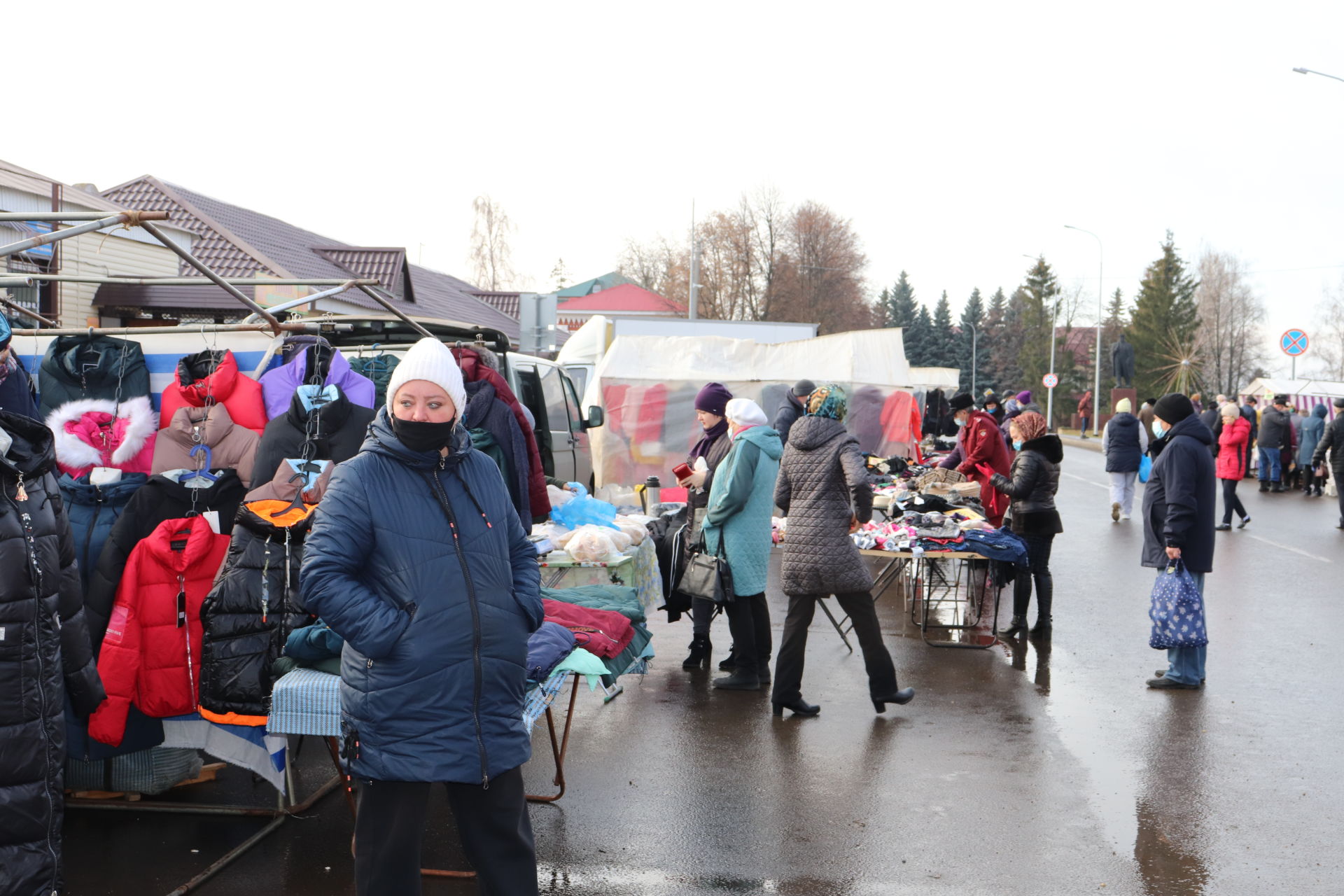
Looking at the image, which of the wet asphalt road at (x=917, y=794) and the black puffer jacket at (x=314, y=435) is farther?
the black puffer jacket at (x=314, y=435)

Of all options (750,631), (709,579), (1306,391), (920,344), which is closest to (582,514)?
(709,579)

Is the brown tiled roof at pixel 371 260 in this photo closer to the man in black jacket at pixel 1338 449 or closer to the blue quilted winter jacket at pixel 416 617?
the man in black jacket at pixel 1338 449

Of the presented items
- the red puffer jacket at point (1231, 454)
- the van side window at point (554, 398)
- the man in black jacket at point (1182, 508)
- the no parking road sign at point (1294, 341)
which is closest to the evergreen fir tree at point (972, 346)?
the no parking road sign at point (1294, 341)

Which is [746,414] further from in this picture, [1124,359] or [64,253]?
[1124,359]

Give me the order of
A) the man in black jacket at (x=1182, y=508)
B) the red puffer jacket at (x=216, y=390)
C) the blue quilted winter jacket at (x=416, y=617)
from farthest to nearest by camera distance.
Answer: the man in black jacket at (x=1182, y=508) < the red puffer jacket at (x=216, y=390) < the blue quilted winter jacket at (x=416, y=617)

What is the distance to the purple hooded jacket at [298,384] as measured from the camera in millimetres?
5273

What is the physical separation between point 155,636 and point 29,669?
128 centimetres

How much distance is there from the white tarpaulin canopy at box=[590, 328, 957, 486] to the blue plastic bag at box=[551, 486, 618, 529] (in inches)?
418

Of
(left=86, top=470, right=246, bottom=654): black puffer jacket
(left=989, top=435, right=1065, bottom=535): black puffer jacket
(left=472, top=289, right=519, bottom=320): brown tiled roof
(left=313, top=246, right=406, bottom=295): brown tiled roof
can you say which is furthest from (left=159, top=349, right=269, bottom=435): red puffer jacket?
(left=472, top=289, right=519, bottom=320): brown tiled roof

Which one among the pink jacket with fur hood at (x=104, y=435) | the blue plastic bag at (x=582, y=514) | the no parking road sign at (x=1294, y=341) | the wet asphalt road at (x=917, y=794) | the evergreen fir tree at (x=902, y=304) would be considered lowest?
the wet asphalt road at (x=917, y=794)

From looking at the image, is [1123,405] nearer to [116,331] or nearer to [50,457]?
[116,331]

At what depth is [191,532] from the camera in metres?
4.70

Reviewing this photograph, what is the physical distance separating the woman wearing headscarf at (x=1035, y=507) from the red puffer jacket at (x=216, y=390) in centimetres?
593

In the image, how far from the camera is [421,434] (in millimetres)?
3348
